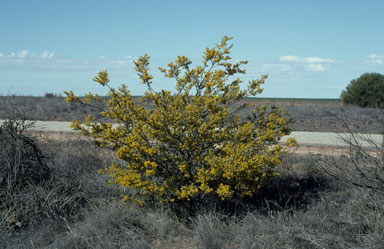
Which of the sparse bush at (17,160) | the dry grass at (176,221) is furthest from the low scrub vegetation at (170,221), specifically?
the sparse bush at (17,160)

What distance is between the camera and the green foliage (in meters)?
29.8

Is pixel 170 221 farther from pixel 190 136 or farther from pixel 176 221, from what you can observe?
pixel 190 136

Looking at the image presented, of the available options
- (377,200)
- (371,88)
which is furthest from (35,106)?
(371,88)

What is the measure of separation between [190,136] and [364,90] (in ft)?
91.0

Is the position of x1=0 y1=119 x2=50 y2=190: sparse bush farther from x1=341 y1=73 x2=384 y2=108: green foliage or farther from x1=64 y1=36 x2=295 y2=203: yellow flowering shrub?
x1=341 y1=73 x2=384 y2=108: green foliage

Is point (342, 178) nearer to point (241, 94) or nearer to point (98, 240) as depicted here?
point (241, 94)

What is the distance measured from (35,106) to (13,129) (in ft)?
56.0

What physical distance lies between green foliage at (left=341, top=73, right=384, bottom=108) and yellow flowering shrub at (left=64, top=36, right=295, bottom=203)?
85.2 ft

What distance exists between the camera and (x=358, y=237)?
4.89 m

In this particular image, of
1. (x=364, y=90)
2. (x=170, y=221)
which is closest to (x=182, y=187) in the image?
(x=170, y=221)

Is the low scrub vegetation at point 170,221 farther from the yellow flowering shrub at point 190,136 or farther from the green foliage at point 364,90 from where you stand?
the green foliage at point 364,90

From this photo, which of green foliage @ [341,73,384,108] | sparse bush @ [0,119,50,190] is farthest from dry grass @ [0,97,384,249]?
green foliage @ [341,73,384,108]

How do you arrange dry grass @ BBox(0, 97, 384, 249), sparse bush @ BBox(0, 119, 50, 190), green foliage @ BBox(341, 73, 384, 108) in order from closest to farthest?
dry grass @ BBox(0, 97, 384, 249) → sparse bush @ BBox(0, 119, 50, 190) → green foliage @ BBox(341, 73, 384, 108)

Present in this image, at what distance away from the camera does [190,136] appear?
18.5ft
